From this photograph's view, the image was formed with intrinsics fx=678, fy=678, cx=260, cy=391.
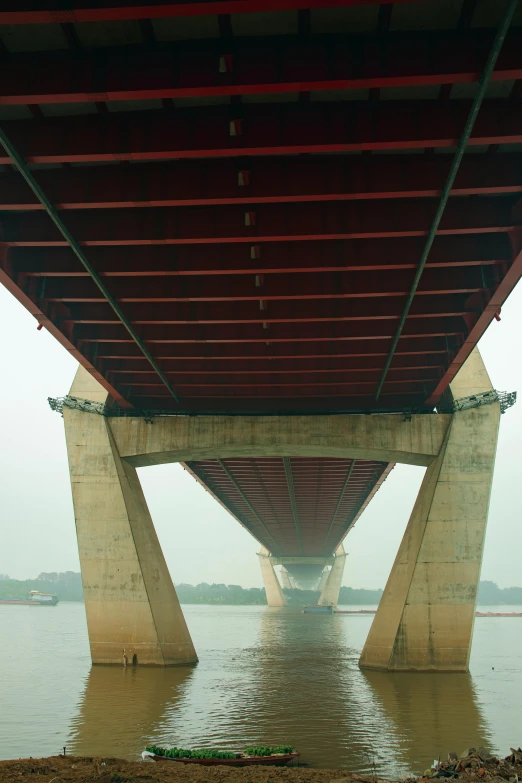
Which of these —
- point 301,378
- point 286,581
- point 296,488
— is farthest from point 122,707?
point 286,581

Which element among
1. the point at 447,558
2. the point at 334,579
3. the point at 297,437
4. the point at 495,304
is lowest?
the point at 334,579

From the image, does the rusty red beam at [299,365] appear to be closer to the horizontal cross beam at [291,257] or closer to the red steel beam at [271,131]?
the horizontal cross beam at [291,257]

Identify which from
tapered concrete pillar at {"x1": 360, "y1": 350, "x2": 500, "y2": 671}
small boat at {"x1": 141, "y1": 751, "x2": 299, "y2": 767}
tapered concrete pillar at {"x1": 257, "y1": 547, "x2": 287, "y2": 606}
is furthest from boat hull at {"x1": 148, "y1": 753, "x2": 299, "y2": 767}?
tapered concrete pillar at {"x1": 257, "y1": 547, "x2": 287, "y2": 606}

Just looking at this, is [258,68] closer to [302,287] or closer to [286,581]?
[302,287]

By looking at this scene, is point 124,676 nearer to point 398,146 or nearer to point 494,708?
point 494,708

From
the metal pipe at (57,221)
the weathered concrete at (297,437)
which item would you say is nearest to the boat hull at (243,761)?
the metal pipe at (57,221)

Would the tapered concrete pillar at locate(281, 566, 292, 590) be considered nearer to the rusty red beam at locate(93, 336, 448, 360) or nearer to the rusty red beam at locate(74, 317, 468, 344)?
the rusty red beam at locate(93, 336, 448, 360)
